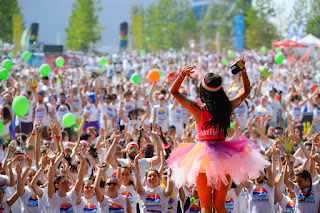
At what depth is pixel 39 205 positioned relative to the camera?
6062mm

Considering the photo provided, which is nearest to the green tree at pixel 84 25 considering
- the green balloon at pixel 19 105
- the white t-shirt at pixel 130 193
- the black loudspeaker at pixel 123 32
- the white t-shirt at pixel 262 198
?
the black loudspeaker at pixel 123 32

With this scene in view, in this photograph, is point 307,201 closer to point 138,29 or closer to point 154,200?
point 154,200

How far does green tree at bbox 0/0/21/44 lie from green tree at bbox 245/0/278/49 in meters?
25.1

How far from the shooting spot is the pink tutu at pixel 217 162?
14.0ft

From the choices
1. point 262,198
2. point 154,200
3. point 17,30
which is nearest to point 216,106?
point 154,200

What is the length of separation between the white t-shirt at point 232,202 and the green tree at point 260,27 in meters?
47.8

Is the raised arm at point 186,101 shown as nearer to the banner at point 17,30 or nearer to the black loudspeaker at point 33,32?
the black loudspeaker at point 33,32

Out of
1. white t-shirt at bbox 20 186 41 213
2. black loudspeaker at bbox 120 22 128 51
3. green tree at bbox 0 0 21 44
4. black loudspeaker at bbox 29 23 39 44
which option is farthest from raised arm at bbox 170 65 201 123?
black loudspeaker at bbox 120 22 128 51

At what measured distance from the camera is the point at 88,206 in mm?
5949

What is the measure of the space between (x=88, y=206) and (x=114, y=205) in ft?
1.20

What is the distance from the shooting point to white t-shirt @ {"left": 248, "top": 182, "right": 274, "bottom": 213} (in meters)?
6.18

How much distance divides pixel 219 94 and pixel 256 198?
2.32 meters

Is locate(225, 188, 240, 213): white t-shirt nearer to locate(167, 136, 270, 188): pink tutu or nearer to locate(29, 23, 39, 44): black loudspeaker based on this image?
locate(167, 136, 270, 188): pink tutu

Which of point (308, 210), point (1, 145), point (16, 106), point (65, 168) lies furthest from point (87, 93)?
point (308, 210)
